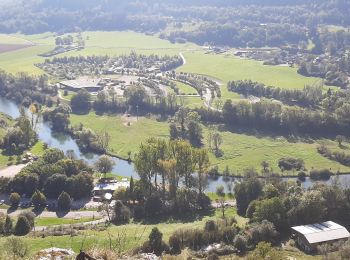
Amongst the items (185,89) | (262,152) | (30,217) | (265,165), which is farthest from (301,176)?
(185,89)

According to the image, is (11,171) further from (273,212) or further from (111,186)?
(273,212)

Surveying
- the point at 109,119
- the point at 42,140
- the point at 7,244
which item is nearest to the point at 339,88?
the point at 109,119

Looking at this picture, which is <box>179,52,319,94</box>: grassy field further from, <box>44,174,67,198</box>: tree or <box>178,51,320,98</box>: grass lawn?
<box>44,174,67,198</box>: tree

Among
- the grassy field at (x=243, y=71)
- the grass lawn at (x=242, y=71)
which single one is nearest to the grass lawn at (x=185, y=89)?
the grass lawn at (x=242, y=71)

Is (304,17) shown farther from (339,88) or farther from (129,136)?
(129,136)

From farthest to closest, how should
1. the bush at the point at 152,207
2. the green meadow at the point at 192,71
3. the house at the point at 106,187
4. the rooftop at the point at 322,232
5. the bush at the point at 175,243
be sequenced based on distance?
the green meadow at the point at 192,71
the house at the point at 106,187
the bush at the point at 152,207
the rooftop at the point at 322,232
the bush at the point at 175,243

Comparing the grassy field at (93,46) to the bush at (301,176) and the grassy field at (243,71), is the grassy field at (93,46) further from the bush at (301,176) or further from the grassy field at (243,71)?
the bush at (301,176)
